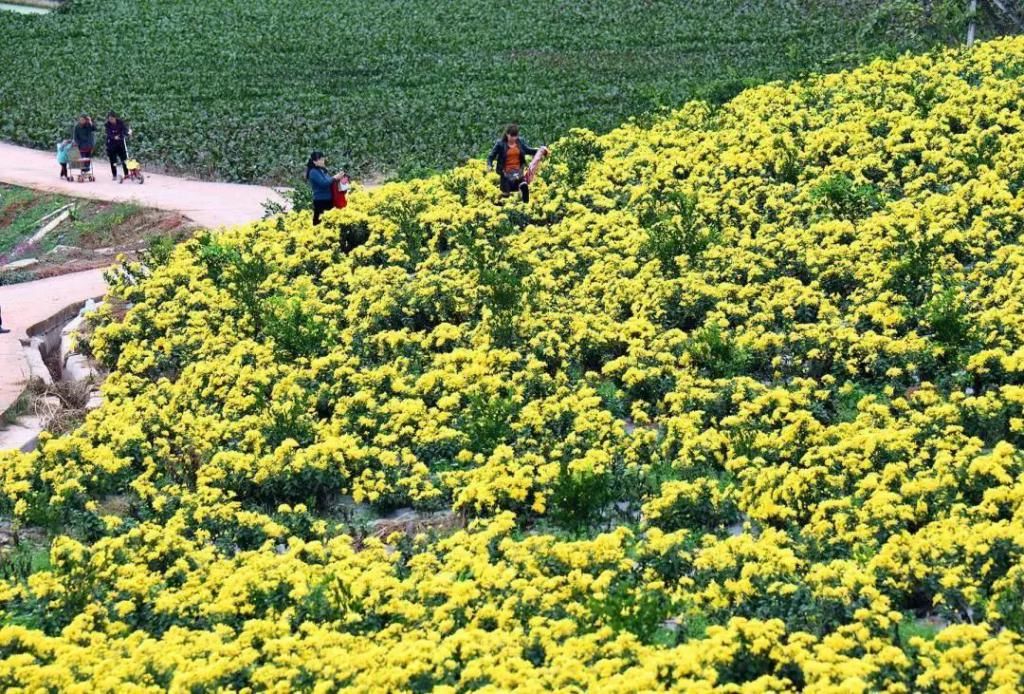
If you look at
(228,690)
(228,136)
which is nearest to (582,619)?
(228,690)

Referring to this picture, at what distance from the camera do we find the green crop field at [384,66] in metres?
29.4

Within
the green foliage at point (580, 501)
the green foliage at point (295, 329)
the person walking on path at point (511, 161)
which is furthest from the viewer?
the person walking on path at point (511, 161)

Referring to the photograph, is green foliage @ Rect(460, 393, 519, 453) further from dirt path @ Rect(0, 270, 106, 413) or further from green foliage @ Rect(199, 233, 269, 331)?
dirt path @ Rect(0, 270, 106, 413)

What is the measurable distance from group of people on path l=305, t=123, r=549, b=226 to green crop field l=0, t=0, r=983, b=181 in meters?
4.55

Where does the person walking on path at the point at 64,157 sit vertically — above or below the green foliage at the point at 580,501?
above

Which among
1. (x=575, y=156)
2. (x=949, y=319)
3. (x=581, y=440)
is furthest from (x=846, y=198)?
(x=581, y=440)

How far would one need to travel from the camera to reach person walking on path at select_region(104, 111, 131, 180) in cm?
2734

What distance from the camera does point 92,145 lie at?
2805cm

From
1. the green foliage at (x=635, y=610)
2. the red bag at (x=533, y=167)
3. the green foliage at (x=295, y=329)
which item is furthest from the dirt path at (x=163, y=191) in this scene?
the green foliage at (x=635, y=610)

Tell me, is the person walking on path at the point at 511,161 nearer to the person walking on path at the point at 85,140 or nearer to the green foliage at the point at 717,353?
the green foliage at the point at 717,353

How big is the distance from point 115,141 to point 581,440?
1761cm

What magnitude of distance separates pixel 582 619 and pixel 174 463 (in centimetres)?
507

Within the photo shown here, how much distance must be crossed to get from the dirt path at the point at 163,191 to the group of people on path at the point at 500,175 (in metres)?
4.34

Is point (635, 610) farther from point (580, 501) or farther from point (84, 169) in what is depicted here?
point (84, 169)
